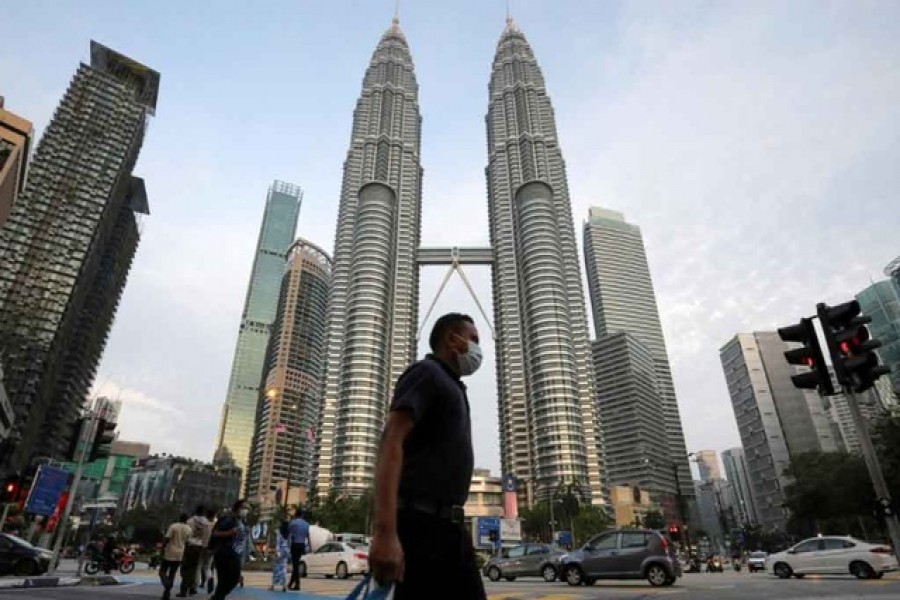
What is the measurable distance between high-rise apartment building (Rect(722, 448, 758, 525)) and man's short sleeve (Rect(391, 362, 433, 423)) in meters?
164

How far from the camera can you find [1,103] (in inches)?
2330

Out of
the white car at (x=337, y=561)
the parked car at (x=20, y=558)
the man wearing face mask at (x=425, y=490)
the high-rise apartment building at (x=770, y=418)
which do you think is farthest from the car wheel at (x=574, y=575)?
the high-rise apartment building at (x=770, y=418)

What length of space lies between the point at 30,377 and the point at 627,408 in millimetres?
147514

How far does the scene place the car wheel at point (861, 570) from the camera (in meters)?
15.0

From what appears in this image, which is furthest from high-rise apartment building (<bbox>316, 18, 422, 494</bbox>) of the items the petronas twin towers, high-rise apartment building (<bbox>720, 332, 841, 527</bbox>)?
high-rise apartment building (<bbox>720, 332, 841, 527</bbox>)

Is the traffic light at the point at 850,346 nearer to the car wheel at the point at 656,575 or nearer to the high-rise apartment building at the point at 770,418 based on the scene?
the car wheel at the point at 656,575

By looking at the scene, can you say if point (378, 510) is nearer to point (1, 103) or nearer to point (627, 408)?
point (1, 103)

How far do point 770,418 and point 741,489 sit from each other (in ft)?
196

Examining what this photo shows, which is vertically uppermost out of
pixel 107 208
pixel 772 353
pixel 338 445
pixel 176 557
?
pixel 107 208

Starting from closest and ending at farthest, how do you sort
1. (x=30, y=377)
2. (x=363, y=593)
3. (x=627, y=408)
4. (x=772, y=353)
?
1. (x=363, y=593)
2. (x=30, y=377)
3. (x=772, y=353)
4. (x=627, y=408)

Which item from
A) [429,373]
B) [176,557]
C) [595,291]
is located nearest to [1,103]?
[176,557]

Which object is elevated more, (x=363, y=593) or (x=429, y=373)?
(x=429, y=373)

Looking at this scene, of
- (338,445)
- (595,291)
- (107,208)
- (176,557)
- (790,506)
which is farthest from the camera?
(595,291)

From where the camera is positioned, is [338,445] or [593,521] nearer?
[593,521]
